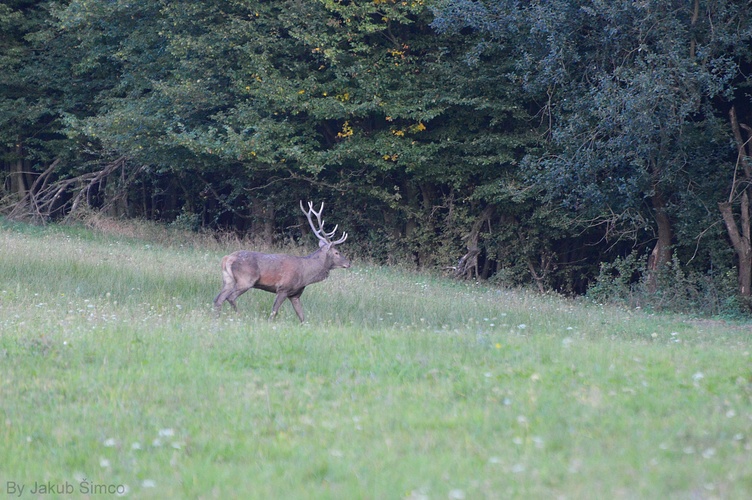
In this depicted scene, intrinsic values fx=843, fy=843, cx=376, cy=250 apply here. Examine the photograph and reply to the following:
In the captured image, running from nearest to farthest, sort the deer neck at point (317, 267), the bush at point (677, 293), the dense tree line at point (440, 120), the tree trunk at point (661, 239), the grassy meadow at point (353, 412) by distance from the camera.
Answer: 1. the grassy meadow at point (353, 412)
2. the deer neck at point (317, 267)
3. the bush at point (677, 293)
4. the dense tree line at point (440, 120)
5. the tree trunk at point (661, 239)

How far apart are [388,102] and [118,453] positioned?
1784 centimetres

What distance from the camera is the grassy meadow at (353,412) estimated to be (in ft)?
17.7

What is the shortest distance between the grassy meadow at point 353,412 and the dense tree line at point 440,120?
28.0 feet

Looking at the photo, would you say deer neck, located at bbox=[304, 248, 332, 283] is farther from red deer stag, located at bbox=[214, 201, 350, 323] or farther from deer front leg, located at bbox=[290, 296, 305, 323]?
deer front leg, located at bbox=[290, 296, 305, 323]

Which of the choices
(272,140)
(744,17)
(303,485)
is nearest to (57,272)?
(272,140)

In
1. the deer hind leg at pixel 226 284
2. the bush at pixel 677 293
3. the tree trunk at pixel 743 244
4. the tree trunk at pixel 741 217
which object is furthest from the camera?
the tree trunk at pixel 743 244

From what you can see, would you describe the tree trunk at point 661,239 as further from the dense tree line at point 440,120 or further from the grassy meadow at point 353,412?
the grassy meadow at point 353,412

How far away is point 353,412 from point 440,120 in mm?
18370

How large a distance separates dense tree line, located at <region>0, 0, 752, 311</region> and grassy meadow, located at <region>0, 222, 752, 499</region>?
8523 mm

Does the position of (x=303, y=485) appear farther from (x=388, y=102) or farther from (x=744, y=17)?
(x=388, y=102)

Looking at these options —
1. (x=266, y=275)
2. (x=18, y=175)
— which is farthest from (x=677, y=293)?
(x=18, y=175)

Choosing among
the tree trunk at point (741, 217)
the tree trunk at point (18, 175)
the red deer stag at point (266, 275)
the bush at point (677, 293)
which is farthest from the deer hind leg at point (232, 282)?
the tree trunk at point (18, 175)

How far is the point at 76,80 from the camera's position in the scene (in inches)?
1168

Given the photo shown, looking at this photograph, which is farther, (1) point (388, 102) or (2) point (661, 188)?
(1) point (388, 102)
